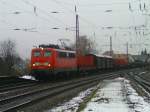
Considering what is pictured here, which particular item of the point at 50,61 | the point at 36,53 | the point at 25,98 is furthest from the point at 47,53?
the point at 25,98

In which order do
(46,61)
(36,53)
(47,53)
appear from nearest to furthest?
(46,61), (47,53), (36,53)

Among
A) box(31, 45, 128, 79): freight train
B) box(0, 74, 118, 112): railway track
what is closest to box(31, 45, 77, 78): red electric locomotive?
box(31, 45, 128, 79): freight train

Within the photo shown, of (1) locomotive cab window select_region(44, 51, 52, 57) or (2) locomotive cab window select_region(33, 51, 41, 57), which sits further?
(2) locomotive cab window select_region(33, 51, 41, 57)

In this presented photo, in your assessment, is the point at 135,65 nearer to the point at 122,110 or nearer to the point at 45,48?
the point at 45,48

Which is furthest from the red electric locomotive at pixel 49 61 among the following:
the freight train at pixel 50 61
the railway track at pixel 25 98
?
the railway track at pixel 25 98

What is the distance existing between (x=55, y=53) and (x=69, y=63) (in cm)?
544

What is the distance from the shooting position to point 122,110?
13820 mm

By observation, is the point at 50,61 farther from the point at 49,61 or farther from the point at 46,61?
the point at 46,61

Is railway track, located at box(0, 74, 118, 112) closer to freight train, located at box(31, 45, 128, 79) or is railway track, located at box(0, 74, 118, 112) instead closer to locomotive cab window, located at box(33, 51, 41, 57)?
freight train, located at box(31, 45, 128, 79)

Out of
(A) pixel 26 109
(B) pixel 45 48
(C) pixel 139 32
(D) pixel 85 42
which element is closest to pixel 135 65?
(D) pixel 85 42

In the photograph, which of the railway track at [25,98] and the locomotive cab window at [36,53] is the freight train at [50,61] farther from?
the railway track at [25,98]

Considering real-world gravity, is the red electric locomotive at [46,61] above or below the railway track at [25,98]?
above

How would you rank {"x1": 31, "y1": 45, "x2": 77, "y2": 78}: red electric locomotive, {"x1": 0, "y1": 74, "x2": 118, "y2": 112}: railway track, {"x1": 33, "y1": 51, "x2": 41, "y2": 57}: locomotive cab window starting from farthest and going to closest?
{"x1": 33, "y1": 51, "x2": 41, "y2": 57}: locomotive cab window → {"x1": 31, "y1": 45, "x2": 77, "y2": 78}: red electric locomotive → {"x1": 0, "y1": 74, "x2": 118, "y2": 112}: railway track

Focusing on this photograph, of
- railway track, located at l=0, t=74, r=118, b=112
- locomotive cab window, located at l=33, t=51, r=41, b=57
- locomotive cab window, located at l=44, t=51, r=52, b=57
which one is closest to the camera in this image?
railway track, located at l=0, t=74, r=118, b=112
